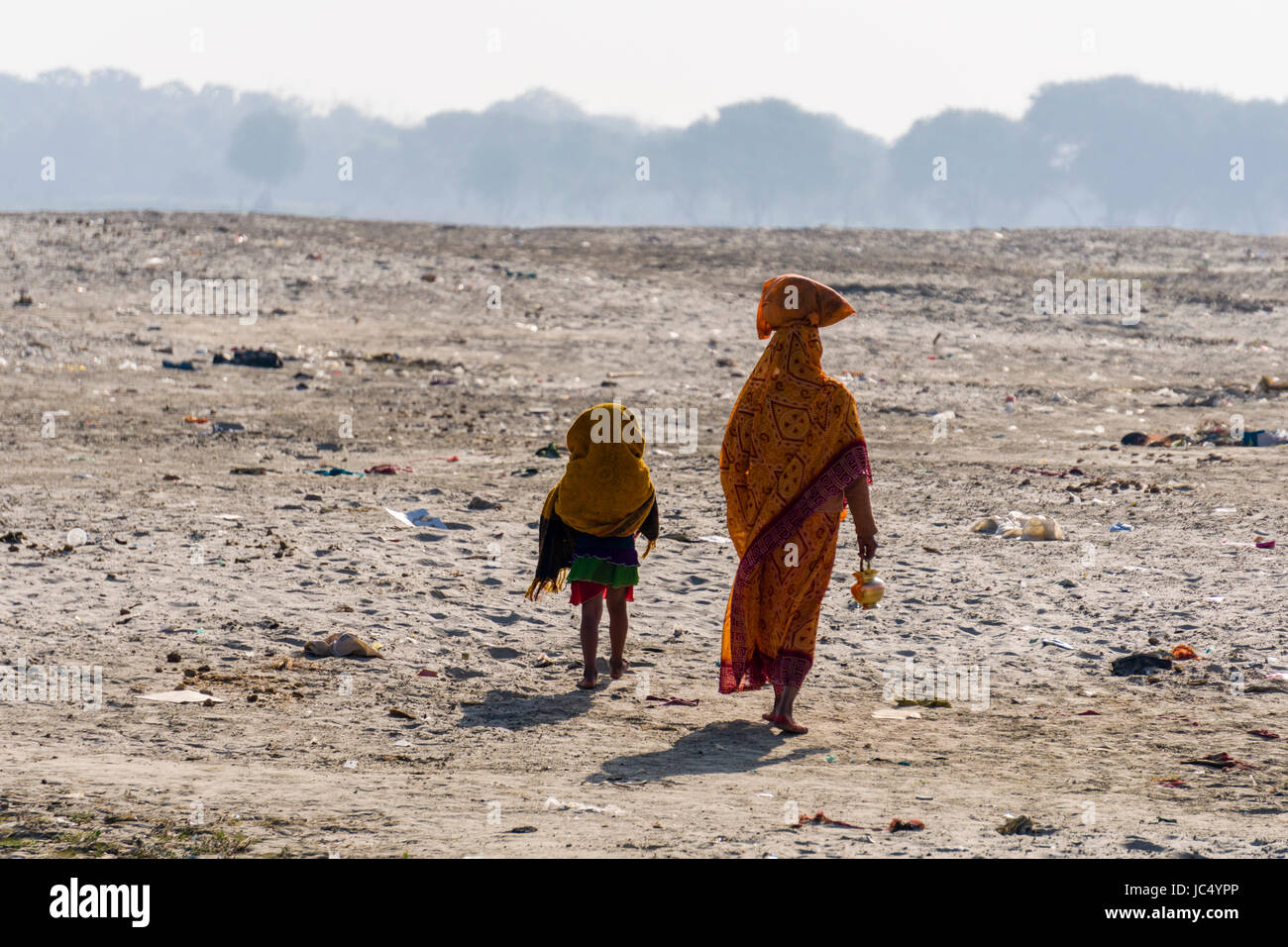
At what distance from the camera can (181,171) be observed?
14475 centimetres

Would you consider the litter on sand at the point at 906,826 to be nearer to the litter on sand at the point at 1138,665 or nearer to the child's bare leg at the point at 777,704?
the child's bare leg at the point at 777,704

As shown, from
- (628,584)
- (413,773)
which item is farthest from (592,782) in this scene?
(628,584)

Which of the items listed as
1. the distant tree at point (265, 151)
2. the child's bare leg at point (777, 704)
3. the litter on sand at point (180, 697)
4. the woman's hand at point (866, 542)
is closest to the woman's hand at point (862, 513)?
the woman's hand at point (866, 542)

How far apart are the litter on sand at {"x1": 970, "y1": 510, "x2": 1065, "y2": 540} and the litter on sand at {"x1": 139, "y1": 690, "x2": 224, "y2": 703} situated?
5270 mm

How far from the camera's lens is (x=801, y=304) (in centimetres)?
501

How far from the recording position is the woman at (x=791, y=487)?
16.4 feet

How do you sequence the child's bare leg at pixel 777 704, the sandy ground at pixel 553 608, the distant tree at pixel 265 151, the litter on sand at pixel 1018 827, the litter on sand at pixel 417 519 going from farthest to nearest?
the distant tree at pixel 265 151, the litter on sand at pixel 417 519, the child's bare leg at pixel 777 704, the sandy ground at pixel 553 608, the litter on sand at pixel 1018 827

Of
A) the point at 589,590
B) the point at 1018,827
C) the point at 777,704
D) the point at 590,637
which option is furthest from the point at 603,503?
the point at 1018,827

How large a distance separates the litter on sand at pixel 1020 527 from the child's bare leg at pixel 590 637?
3.81m

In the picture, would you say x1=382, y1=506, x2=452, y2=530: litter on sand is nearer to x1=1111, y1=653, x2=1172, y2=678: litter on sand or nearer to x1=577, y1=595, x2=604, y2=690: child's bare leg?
x1=577, y1=595, x2=604, y2=690: child's bare leg

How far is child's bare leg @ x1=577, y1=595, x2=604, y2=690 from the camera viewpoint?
5562 millimetres

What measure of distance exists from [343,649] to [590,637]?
1.18 m

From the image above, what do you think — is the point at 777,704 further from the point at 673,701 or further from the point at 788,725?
the point at 673,701

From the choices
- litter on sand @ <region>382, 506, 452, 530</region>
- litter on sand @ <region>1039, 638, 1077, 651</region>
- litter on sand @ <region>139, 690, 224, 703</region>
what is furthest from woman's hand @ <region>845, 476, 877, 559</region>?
litter on sand @ <region>382, 506, 452, 530</region>
